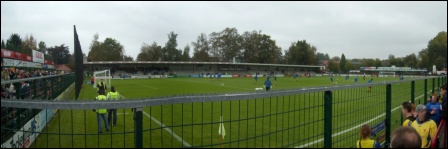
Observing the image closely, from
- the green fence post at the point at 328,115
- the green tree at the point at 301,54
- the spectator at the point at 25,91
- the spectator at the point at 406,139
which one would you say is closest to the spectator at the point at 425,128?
the green fence post at the point at 328,115

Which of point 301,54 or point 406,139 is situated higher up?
point 301,54

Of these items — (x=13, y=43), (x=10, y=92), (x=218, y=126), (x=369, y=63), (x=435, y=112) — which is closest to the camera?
(x=435, y=112)

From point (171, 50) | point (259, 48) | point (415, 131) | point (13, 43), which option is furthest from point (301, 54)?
point (415, 131)

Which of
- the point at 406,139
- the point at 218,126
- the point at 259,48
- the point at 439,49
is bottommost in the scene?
the point at 218,126

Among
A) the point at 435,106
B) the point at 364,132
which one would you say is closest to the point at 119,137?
the point at 364,132

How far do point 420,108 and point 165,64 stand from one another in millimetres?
82211

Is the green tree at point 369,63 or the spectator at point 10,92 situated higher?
the green tree at point 369,63

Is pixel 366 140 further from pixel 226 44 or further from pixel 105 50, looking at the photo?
pixel 226 44

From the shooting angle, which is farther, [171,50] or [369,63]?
[369,63]

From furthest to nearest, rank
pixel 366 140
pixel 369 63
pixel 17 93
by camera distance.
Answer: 1. pixel 369 63
2. pixel 17 93
3. pixel 366 140

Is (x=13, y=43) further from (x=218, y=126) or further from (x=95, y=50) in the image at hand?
(x=95, y=50)

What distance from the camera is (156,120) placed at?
1162cm

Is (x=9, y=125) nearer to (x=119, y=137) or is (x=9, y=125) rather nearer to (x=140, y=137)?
(x=119, y=137)

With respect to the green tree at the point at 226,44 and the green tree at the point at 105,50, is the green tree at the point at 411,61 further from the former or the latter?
the green tree at the point at 105,50
